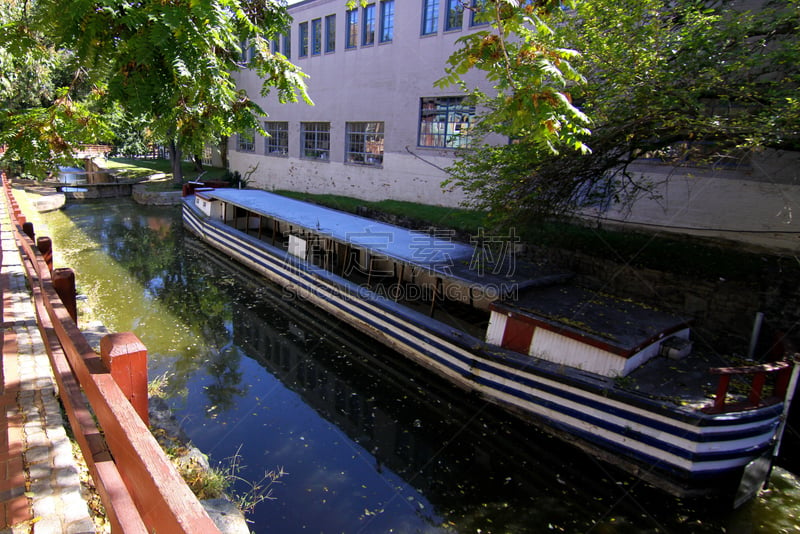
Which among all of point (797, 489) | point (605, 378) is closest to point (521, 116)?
point (605, 378)

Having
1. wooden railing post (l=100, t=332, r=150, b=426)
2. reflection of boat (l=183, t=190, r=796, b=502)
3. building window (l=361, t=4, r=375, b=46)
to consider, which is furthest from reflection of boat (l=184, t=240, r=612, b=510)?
building window (l=361, t=4, r=375, b=46)

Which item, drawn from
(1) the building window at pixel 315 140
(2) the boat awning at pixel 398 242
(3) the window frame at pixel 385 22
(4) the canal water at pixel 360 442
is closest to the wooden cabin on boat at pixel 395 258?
(2) the boat awning at pixel 398 242

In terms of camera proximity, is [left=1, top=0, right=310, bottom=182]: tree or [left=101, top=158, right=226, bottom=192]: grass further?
[left=101, top=158, right=226, bottom=192]: grass

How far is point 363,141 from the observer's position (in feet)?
65.9

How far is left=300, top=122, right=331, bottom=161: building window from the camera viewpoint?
21953 mm

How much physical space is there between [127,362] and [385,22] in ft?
63.1

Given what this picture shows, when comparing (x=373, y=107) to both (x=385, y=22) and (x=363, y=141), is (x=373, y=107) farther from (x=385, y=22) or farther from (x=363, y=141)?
(x=385, y=22)

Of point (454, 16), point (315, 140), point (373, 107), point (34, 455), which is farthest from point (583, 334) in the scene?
point (315, 140)

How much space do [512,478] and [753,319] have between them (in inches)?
217

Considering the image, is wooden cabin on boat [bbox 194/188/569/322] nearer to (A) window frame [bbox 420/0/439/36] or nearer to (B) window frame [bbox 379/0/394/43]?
(A) window frame [bbox 420/0/439/36]

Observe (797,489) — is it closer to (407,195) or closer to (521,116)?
(521,116)

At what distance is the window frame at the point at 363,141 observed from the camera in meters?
19.3

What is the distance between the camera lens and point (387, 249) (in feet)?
29.8

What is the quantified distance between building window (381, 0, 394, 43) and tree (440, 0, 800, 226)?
11198 mm
